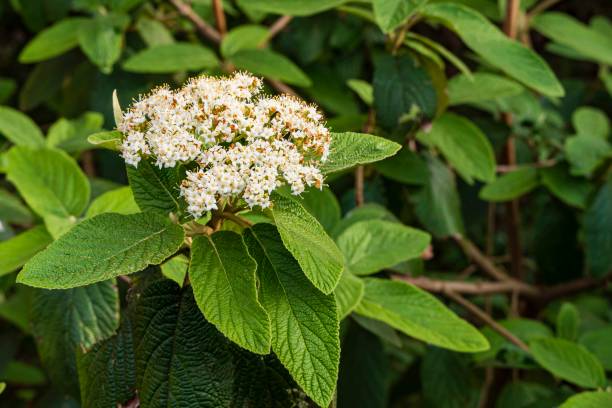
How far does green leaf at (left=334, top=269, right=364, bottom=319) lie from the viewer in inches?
50.1

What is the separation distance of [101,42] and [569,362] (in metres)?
1.27

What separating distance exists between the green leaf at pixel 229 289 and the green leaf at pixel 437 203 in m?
0.92

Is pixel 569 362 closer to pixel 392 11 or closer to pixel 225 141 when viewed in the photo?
pixel 392 11

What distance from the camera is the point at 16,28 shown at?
2762 mm

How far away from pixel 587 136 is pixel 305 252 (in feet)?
4.26

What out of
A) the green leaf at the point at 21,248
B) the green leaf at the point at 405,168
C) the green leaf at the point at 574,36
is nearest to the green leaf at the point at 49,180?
the green leaf at the point at 21,248

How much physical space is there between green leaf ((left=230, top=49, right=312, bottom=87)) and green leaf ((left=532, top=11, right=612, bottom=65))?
78 cm

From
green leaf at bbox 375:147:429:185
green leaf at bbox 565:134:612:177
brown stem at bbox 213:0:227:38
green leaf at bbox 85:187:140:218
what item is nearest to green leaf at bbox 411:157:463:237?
green leaf at bbox 375:147:429:185

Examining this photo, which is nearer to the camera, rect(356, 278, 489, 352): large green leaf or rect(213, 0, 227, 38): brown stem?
rect(356, 278, 489, 352): large green leaf

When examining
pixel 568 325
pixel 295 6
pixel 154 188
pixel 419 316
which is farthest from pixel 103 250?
pixel 568 325

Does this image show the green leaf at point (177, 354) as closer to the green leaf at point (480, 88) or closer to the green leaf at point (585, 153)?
the green leaf at point (480, 88)

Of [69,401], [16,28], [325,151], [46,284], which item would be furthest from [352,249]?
[16,28]

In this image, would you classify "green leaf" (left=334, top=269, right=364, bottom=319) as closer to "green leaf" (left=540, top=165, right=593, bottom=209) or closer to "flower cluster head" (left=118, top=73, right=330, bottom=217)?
"flower cluster head" (left=118, top=73, right=330, bottom=217)

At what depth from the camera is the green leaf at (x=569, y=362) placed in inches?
57.9
